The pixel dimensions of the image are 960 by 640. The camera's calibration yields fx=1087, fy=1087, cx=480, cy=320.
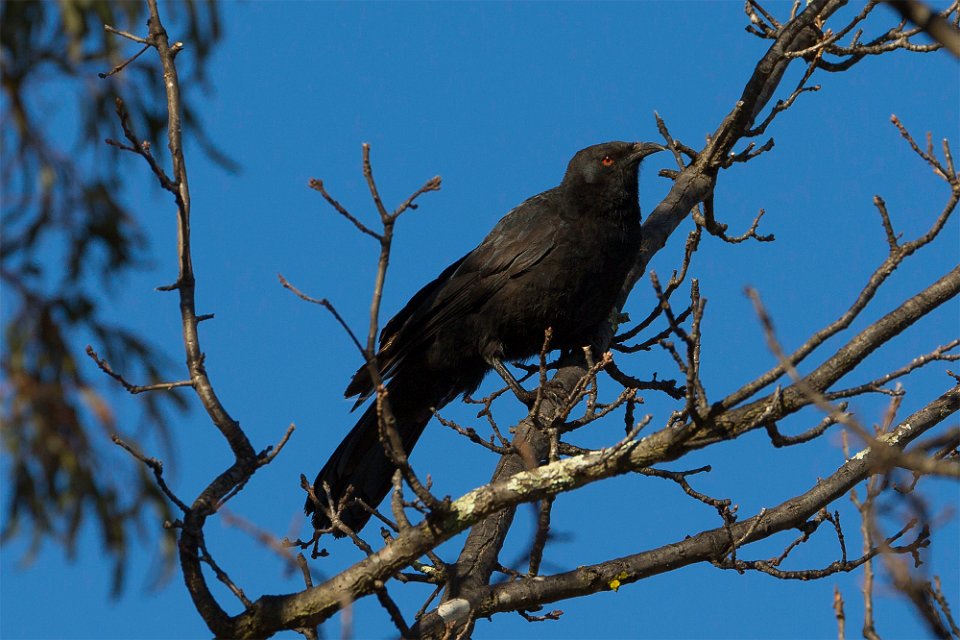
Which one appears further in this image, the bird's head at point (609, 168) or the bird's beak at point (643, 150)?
the bird's beak at point (643, 150)

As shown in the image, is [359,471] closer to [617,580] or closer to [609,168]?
[617,580]

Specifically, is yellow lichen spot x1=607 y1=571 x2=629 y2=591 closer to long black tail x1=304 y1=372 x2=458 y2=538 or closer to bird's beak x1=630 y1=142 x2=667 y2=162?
long black tail x1=304 y1=372 x2=458 y2=538

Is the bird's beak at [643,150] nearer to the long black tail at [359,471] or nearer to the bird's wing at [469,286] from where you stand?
the bird's wing at [469,286]

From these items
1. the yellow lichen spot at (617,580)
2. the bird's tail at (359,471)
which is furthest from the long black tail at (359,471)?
the yellow lichen spot at (617,580)

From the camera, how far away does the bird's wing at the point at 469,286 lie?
238 inches

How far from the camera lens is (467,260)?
632 centimetres

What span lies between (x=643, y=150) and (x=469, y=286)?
1.32 metres

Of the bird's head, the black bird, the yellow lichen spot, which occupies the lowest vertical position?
the yellow lichen spot

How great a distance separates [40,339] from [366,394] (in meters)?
1.85

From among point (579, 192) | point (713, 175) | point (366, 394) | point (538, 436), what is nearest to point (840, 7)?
point (713, 175)

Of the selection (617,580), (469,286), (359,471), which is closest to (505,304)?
(469,286)

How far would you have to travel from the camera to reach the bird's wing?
6035 mm

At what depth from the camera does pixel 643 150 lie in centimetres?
638

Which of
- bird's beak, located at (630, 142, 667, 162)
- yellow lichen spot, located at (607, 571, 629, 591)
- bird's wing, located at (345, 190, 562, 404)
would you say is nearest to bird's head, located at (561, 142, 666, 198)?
bird's beak, located at (630, 142, 667, 162)
